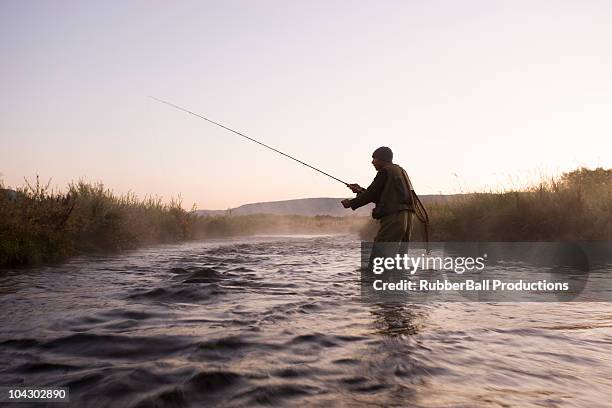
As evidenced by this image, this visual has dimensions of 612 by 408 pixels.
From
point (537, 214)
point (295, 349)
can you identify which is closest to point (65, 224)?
point (295, 349)

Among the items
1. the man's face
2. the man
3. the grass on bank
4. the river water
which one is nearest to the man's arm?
the man

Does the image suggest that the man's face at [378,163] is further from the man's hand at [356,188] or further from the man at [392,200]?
the man's hand at [356,188]

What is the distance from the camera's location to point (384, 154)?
27.8 ft

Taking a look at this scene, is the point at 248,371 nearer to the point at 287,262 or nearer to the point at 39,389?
the point at 39,389

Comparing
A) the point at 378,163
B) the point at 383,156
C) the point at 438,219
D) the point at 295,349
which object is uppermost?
the point at 383,156

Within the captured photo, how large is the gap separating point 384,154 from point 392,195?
0.84m

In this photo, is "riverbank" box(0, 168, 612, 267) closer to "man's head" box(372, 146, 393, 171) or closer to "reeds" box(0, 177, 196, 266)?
"reeds" box(0, 177, 196, 266)

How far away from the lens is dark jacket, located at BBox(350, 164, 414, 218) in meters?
8.16

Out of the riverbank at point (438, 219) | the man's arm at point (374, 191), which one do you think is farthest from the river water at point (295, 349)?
the riverbank at point (438, 219)

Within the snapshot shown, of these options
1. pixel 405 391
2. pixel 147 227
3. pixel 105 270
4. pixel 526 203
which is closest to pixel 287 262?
pixel 105 270

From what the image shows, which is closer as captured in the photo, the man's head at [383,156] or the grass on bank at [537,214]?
the man's head at [383,156]

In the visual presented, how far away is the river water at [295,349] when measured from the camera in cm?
280

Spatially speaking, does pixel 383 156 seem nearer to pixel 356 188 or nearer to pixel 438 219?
pixel 356 188

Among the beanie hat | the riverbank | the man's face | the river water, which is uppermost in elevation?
the beanie hat
